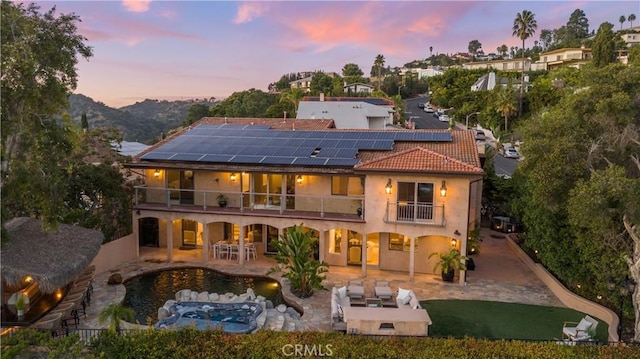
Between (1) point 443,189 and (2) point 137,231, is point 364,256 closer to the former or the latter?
(1) point 443,189

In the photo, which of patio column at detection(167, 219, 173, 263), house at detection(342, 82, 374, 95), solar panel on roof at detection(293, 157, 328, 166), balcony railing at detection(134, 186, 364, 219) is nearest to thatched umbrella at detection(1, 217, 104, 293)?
patio column at detection(167, 219, 173, 263)

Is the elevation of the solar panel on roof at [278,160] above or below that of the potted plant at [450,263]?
above

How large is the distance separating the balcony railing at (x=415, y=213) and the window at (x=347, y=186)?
2211 millimetres

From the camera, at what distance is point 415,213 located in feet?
63.1

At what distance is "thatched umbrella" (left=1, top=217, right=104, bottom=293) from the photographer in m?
13.1

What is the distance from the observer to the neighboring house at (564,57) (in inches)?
3807

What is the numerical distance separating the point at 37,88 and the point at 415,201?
1445 centimetres

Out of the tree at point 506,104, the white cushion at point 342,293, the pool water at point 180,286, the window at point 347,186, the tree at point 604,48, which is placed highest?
the tree at point 604,48

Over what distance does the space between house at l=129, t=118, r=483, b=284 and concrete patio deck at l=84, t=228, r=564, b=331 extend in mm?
679

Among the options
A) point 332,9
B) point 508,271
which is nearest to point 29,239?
point 508,271

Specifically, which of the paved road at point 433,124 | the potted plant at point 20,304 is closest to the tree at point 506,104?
the paved road at point 433,124

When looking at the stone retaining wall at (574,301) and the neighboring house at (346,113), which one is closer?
the stone retaining wall at (574,301)

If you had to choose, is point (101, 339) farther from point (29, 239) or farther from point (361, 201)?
point (361, 201)

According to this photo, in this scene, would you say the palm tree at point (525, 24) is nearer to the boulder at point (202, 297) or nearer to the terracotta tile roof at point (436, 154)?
the terracotta tile roof at point (436, 154)
